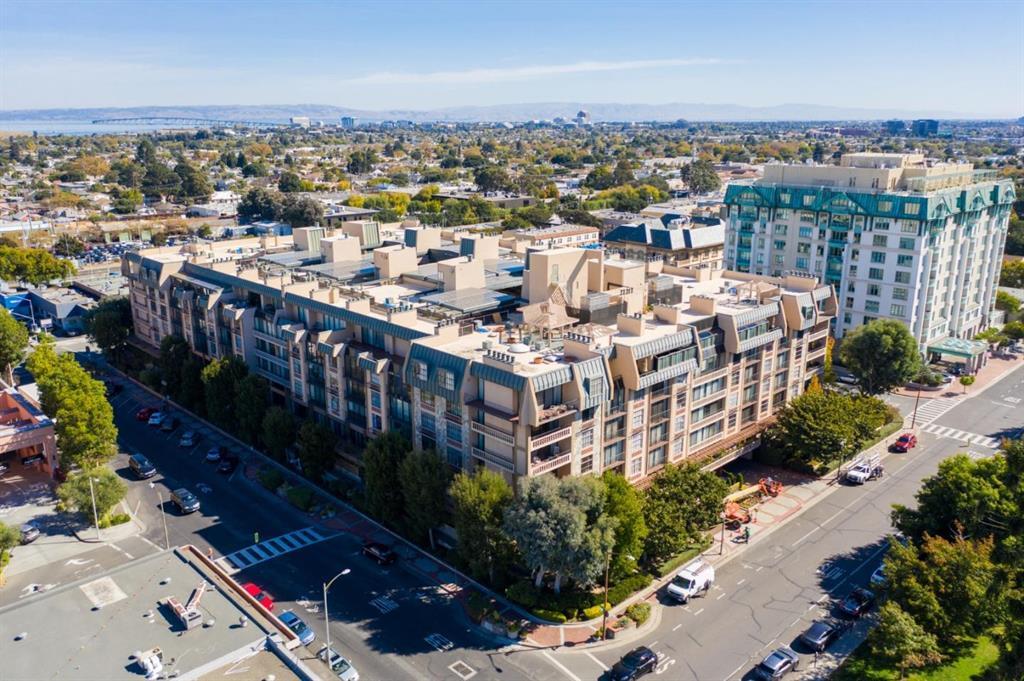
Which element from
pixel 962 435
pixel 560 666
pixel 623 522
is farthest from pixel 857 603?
pixel 962 435

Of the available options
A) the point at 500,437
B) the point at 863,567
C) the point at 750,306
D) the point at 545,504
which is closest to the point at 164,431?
the point at 500,437

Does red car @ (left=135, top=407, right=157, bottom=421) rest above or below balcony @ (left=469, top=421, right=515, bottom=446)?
below

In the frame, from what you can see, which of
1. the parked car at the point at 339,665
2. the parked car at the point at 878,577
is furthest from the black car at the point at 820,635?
the parked car at the point at 339,665

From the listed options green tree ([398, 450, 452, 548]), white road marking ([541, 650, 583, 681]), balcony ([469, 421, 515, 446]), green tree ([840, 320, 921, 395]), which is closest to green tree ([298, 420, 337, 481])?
green tree ([398, 450, 452, 548])

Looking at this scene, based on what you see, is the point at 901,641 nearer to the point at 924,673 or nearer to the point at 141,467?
the point at 924,673

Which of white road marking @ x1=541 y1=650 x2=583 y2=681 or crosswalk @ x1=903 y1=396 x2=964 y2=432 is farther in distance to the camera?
crosswalk @ x1=903 y1=396 x2=964 y2=432

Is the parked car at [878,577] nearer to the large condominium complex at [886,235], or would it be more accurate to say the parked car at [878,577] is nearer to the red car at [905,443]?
the red car at [905,443]

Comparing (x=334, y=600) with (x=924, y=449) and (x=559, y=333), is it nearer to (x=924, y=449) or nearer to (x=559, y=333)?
(x=559, y=333)

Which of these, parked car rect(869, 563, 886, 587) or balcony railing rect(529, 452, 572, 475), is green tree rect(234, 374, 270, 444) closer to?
balcony railing rect(529, 452, 572, 475)
